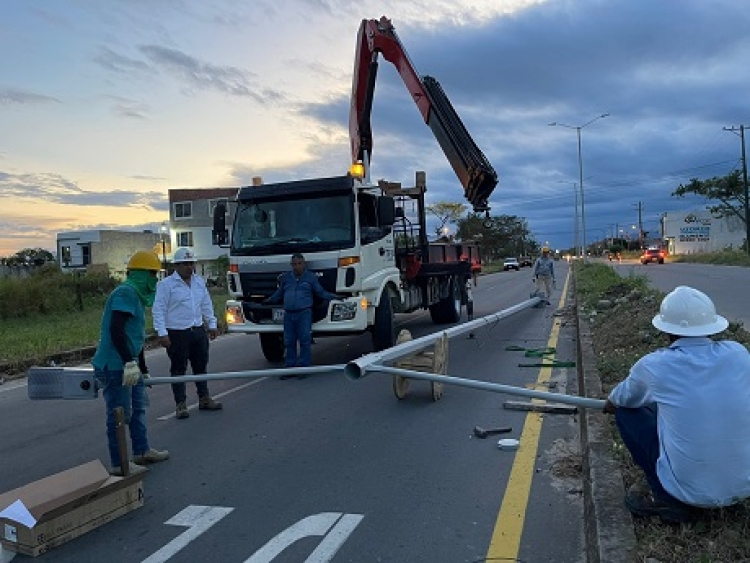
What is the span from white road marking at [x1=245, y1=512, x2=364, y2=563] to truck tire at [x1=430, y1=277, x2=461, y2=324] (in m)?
11.0

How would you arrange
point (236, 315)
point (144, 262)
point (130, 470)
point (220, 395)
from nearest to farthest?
point (130, 470) < point (144, 262) < point (220, 395) < point (236, 315)

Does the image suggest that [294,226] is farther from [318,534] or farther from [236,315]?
[318,534]

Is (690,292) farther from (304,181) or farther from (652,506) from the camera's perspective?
(304,181)

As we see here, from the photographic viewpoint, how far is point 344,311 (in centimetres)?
959

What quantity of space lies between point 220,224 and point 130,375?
5.56 metres

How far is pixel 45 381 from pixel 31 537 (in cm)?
168

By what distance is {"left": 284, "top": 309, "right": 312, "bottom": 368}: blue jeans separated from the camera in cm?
920

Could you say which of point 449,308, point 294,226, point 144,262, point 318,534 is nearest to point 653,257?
point 449,308

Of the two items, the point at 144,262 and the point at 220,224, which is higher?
the point at 220,224

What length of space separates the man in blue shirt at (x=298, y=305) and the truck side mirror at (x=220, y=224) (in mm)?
1787

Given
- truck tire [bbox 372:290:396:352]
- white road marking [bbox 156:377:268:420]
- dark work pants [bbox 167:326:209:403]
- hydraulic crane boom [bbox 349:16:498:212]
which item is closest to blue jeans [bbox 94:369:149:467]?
dark work pants [bbox 167:326:209:403]

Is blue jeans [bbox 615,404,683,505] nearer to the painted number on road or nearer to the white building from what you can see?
the painted number on road

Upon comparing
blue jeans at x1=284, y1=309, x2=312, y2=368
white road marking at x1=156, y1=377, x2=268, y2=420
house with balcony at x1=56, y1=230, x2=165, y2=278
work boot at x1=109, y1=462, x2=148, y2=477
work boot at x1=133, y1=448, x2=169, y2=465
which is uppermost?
house with balcony at x1=56, y1=230, x2=165, y2=278

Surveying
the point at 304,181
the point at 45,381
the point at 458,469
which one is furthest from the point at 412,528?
the point at 304,181
